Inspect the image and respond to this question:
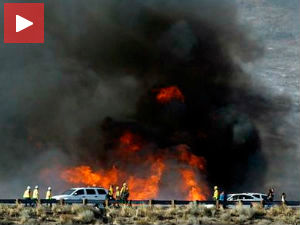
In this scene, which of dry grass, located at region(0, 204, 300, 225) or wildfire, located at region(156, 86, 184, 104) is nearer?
dry grass, located at region(0, 204, 300, 225)

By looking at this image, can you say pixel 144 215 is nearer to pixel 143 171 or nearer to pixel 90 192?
pixel 90 192

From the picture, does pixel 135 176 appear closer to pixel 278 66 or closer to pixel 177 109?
pixel 177 109

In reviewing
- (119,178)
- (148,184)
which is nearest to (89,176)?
(119,178)

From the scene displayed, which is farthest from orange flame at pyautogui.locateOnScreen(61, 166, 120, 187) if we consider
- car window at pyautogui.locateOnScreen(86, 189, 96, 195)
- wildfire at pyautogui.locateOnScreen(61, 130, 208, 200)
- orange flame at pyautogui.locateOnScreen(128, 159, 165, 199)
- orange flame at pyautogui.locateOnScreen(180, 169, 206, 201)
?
car window at pyautogui.locateOnScreen(86, 189, 96, 195)

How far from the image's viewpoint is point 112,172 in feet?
186

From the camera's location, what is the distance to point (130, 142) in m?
59.2

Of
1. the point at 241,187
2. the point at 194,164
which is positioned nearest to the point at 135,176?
the point at 194,164

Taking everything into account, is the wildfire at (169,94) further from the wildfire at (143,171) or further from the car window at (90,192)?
the car window at (90,192)

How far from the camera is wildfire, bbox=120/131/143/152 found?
2301 inches

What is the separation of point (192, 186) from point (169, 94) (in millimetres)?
14701

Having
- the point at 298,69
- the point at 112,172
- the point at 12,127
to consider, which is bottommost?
the point at 112,172

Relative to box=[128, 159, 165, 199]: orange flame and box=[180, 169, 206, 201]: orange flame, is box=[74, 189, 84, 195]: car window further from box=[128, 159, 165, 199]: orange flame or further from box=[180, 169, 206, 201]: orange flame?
box=[180, 169, 206, 201]: orange flame

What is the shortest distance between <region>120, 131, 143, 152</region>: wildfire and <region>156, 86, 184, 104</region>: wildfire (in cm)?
589

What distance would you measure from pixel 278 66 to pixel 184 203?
4901 inches
